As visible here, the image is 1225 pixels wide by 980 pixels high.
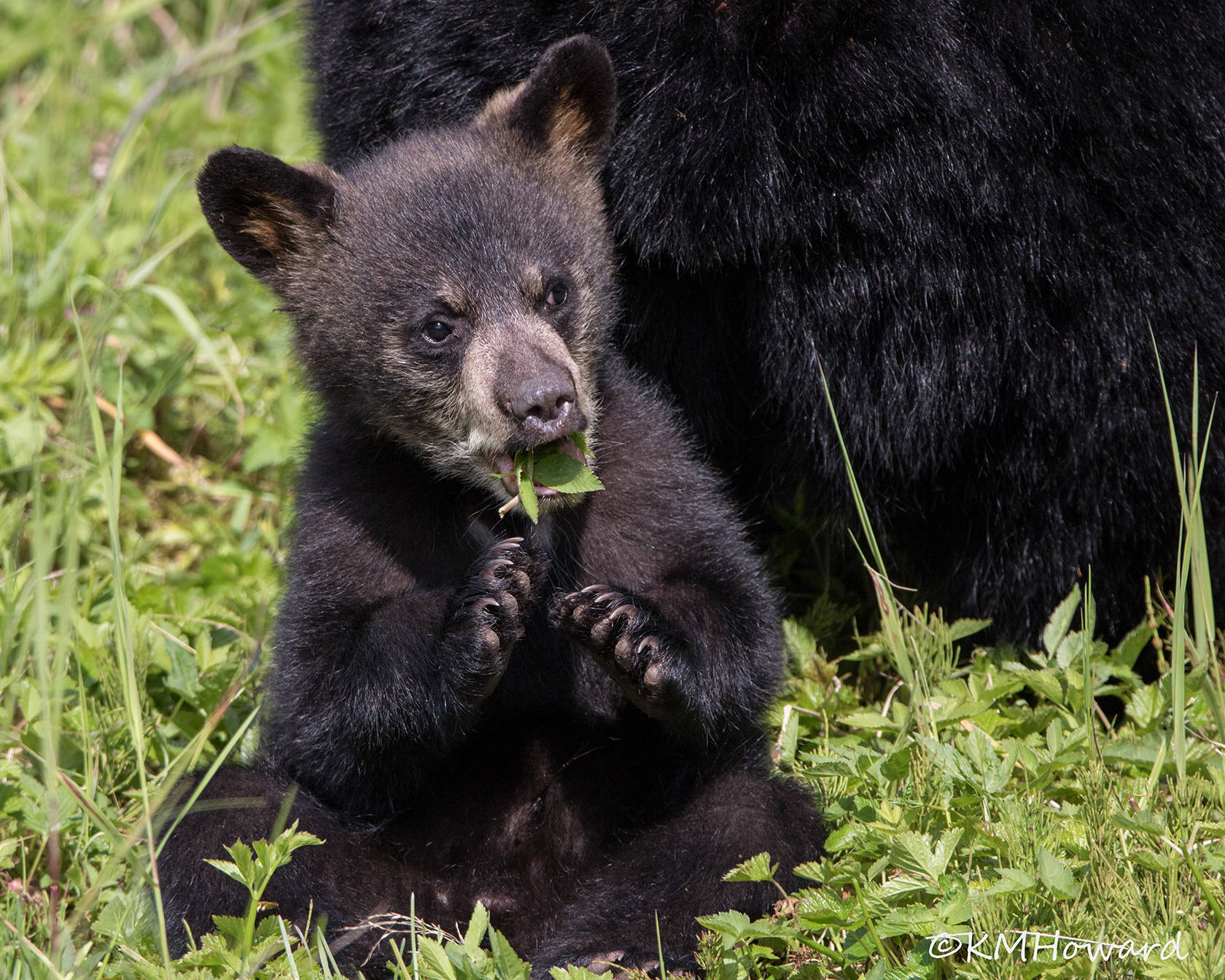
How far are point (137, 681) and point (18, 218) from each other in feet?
7.44

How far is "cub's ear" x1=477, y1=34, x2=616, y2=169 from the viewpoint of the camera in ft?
9.37

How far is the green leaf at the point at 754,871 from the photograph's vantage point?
2.45 metres

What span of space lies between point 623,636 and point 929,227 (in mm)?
1097

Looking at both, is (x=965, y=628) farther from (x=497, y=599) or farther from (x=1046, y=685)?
(x=497, y=599)

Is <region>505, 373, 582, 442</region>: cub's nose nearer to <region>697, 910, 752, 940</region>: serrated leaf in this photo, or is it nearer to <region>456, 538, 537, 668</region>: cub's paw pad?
<region>456, 538, 537, 668</region>: cub's paw pad

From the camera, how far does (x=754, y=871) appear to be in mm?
2457

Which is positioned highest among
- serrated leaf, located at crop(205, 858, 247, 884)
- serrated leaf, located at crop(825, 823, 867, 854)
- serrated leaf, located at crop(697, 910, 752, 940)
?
serrated leaf, located at crop(205, 858, 247, 884)

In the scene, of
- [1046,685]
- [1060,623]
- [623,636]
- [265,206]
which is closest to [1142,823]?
[1046,685]

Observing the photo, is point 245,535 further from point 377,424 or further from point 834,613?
point 834,613

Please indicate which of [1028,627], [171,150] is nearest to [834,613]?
[1028,627]

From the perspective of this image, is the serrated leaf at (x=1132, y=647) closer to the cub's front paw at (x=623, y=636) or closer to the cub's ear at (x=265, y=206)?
the cub's front paw at (x=623, y=636)

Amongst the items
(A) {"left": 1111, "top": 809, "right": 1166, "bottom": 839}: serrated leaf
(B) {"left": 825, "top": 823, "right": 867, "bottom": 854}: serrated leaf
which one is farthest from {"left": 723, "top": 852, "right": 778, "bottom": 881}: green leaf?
(A) {"left": 1111, "top": 809, "right": 1166, "bottom": 839}: serrated leaf

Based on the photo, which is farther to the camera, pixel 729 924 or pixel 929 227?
pixel 929 227

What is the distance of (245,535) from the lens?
14.1 ft
